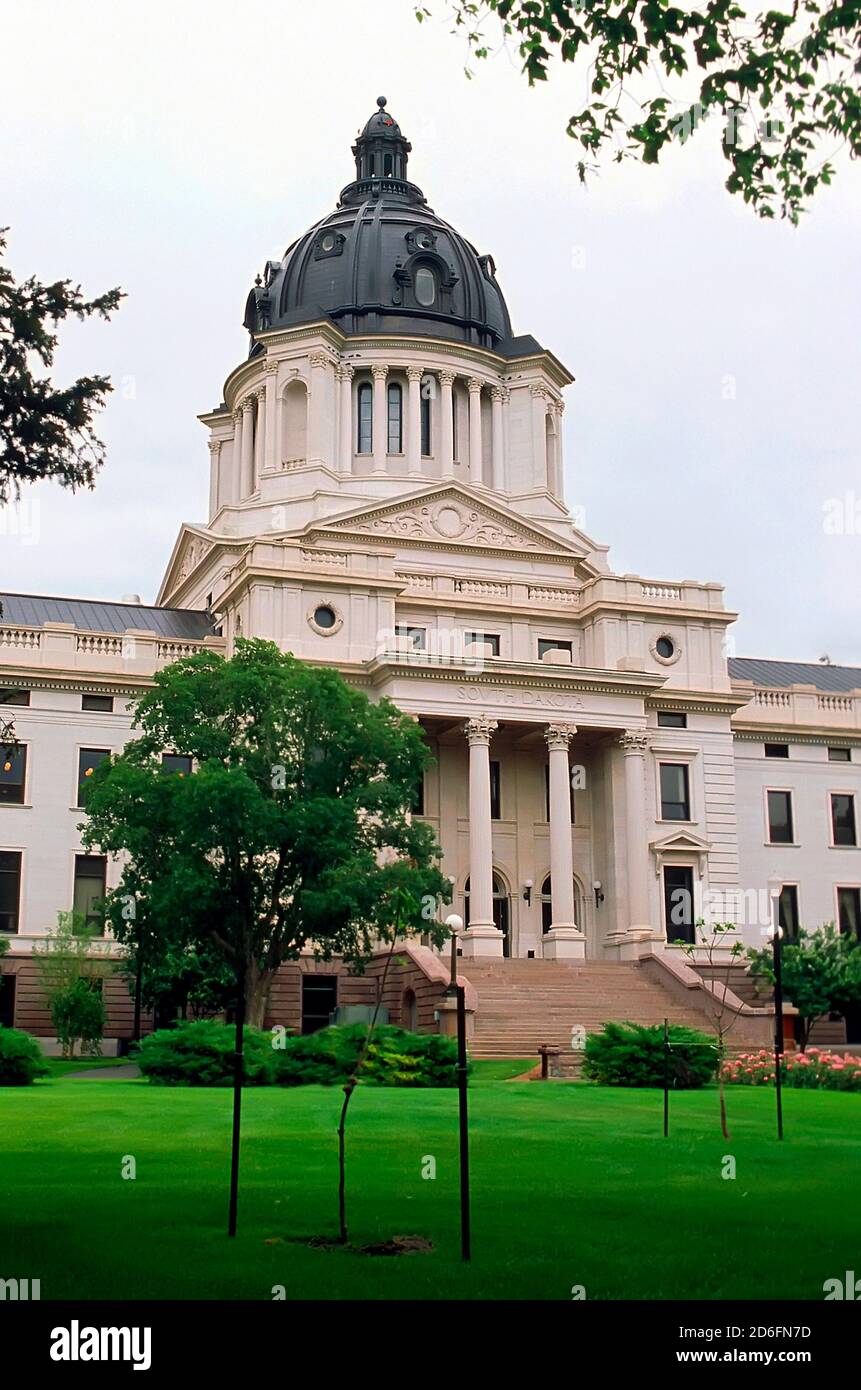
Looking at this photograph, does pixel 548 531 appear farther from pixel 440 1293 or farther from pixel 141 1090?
pixel 440 1293

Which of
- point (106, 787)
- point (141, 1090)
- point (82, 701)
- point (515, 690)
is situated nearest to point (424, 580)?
point (515, 690)

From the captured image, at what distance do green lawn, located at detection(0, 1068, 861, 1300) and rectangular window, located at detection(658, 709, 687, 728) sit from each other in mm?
34115

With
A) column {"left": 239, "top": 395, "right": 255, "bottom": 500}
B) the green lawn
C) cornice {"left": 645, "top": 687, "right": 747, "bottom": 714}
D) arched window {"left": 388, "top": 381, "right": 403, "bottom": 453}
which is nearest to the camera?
the green lawn

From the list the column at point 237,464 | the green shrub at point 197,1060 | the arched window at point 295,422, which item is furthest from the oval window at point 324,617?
the green shrub at point 197,1060

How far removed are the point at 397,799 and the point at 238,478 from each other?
32.3 meters

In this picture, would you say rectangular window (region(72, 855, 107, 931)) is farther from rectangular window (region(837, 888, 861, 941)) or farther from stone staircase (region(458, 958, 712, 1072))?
rectangular window (region(837, 888, 861, 941))

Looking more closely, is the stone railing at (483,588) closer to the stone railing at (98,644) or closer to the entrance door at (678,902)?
the entrance door at (678,902)

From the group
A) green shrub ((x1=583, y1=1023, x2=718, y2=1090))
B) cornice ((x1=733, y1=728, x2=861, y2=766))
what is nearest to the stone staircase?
green shrub ((x1=583, y1=1023, x2=718, y2=1090))

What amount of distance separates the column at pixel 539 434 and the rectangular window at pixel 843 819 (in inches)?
764

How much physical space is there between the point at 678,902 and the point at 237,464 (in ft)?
99.0

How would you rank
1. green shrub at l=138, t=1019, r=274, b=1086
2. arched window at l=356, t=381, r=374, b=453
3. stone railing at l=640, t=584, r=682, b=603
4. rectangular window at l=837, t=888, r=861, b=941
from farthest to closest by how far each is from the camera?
arched window at l=356, t=381, r=374, b=453 → rectangular window at l=837, t=888, r=861, b=941 → stone railing at l=640, t=584, r=682, b=603 → green shrub at l=138, t=1019, r=274, b=1086

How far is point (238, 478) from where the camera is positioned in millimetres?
72875

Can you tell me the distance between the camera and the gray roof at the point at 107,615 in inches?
2419

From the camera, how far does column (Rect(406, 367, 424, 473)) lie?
6944 centimetres
